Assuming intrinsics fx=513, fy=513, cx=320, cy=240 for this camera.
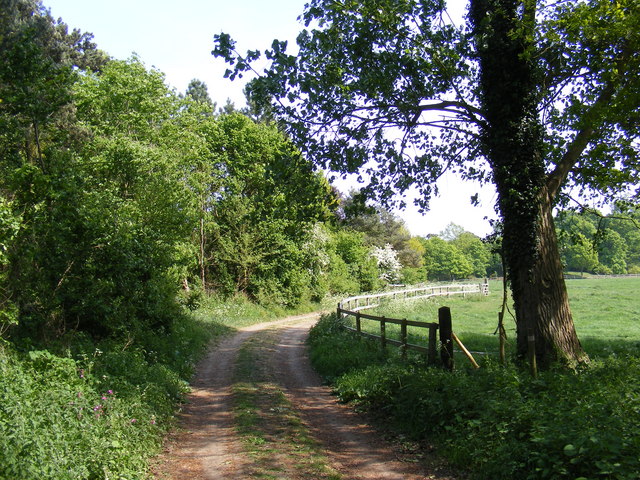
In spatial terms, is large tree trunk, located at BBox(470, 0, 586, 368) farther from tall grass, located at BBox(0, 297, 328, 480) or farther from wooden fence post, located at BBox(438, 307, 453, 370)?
tall grass, located at BBox(0, 297, 328, 480)

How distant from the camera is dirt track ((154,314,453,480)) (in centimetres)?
677

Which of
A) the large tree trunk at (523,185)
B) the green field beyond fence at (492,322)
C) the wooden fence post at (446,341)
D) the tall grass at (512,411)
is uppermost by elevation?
the large tree trunk at (523,185)

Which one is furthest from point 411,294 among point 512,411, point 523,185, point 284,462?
point 284,462

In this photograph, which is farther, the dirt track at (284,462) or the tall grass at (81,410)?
the dirt track at (284,462)

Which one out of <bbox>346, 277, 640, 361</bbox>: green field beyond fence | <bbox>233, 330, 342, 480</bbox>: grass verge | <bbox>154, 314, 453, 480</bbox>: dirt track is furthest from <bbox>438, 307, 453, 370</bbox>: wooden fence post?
<bbox>233, 330, 342, 480</bbox>: grass verge

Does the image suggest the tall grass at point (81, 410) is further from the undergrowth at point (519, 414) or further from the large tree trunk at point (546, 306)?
the large tree trunk at point (546, 306)

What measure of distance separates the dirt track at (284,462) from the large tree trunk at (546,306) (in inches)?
146

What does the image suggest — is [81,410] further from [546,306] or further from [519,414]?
[546,306]

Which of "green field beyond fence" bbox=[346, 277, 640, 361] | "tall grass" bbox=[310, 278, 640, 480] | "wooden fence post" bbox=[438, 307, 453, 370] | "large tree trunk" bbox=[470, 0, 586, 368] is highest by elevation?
"large tree trunk" bbox=[470, 0, 586, 368]

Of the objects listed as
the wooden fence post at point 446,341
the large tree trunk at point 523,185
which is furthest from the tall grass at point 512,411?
the large tree trunk at point 523,185

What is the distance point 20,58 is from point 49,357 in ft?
19.5

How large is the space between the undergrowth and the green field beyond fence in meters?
3.36

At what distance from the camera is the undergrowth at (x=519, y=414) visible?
506cm

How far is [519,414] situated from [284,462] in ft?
10.3
